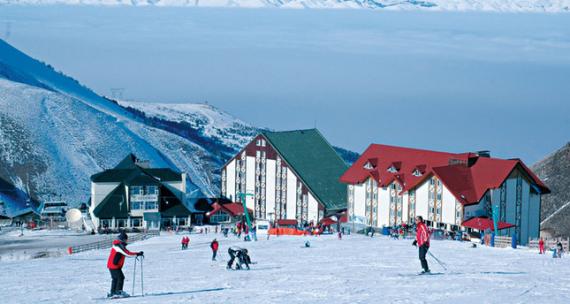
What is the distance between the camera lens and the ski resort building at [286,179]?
320ft

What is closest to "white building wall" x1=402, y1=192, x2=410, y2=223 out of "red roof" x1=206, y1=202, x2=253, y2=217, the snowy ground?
"red roof" x1=206, y1=202, x2=253, y2=217

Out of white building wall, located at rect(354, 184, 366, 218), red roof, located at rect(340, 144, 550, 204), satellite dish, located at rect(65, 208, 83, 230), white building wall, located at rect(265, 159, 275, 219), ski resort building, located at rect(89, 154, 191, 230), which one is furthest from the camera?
white building wall, located at rect(265, 159, 275, 219)

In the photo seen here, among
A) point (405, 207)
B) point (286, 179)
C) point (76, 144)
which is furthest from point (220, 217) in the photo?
point (76, 144)

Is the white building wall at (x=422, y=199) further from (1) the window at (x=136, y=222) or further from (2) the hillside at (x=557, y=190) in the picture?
(2) the hillside at (x=557, y=190)

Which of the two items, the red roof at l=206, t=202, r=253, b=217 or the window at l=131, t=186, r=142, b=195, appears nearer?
the window at l=131, t=186, r=142, b=195

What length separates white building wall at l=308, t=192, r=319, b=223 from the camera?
96688mm

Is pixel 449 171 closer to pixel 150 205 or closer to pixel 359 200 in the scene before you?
pixel 359 200

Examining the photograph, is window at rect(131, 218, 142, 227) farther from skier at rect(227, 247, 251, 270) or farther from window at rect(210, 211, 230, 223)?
skier at rect(227, 247, 251, 270)

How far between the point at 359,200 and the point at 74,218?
26495 mm

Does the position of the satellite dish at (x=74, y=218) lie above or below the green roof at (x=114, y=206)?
below

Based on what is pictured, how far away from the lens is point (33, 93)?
154 metres

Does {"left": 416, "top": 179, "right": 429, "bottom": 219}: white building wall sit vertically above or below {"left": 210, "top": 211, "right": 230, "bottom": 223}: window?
above

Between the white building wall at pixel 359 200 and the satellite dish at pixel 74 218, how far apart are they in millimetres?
25745

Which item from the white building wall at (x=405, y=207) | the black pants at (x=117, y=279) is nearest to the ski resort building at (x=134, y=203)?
the white building wall at (x=405, y=207)
